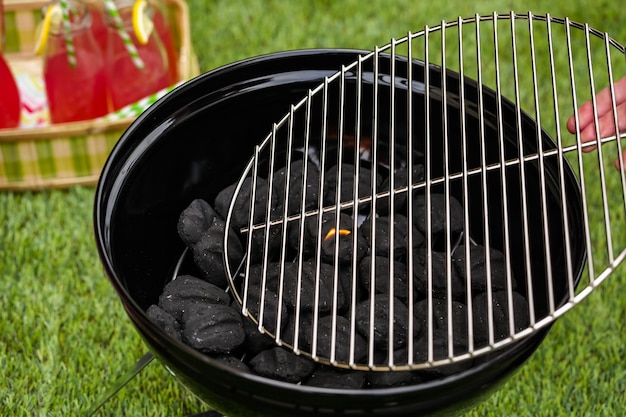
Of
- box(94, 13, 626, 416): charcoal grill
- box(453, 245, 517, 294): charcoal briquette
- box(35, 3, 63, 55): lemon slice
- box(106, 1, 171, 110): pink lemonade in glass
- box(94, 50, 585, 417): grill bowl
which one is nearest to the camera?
box(94, 50, 585, 417): grill bowl

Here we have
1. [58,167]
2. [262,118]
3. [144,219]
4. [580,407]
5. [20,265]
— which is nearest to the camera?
[144,219]

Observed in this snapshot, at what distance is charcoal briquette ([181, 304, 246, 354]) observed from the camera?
116 cm

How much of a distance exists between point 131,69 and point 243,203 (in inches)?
32.3

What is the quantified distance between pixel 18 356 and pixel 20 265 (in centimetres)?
28

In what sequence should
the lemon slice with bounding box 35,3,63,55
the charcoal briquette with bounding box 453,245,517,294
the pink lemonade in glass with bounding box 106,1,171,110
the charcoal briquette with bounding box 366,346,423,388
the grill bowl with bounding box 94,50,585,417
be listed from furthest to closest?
the pink lemonade in glass with bounding box 106,1,171,110 → the lemon slice with bounding box 35,3,63,55 → the charcoal briquette with bounding box 453,245,517,294 → the charcoal briquette with bounding box 366,346,423,388 → the grill bowl with bounding box 94,50,585,417

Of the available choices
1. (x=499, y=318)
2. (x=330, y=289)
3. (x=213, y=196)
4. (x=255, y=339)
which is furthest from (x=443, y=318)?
(x=213, y=196)

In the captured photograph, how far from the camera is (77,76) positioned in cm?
195

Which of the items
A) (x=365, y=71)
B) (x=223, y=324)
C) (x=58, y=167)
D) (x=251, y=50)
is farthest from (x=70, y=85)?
(x=223, y=324)

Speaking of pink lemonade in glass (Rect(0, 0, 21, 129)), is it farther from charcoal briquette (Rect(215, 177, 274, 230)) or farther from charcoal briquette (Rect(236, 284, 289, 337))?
charcoal briquette (Rect(236, 284, 289, 337))

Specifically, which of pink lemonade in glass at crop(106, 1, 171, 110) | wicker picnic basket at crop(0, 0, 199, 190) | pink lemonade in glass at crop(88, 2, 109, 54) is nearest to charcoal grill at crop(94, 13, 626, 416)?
wicker picnic basket at crop(0, 0, 199, 190)

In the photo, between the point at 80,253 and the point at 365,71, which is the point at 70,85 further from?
the point at 365,71

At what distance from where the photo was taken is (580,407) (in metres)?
1.58

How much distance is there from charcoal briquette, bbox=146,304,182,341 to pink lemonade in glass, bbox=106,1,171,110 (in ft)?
3.21

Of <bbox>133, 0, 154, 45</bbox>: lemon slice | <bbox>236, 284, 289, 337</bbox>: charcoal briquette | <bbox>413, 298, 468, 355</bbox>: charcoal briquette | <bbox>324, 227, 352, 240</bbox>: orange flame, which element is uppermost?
<bbox>133, 0, 154, 45</bbox>: lemon slice
